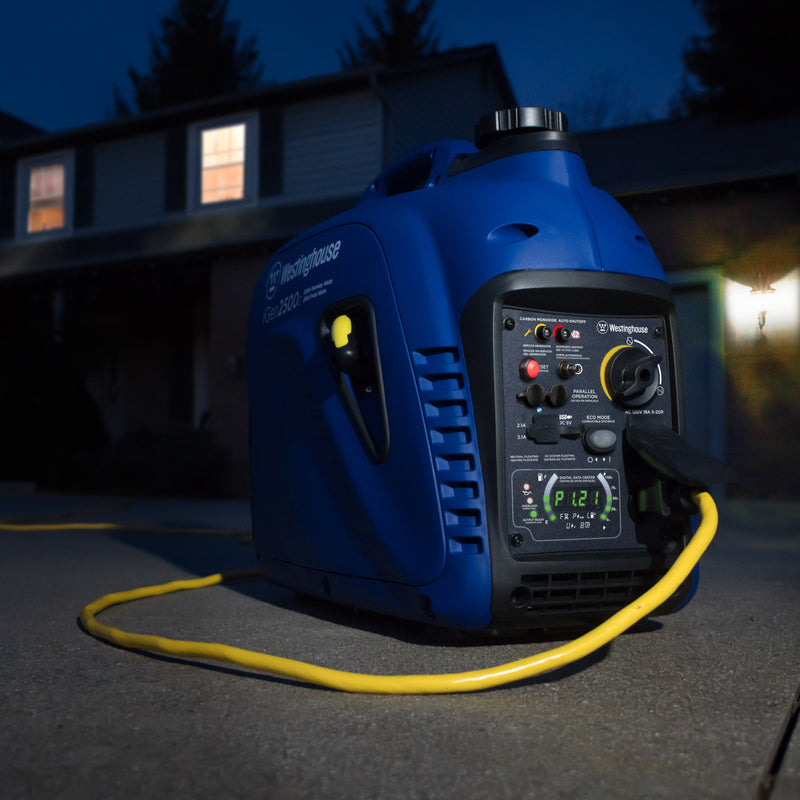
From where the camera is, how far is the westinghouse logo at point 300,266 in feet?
7.86

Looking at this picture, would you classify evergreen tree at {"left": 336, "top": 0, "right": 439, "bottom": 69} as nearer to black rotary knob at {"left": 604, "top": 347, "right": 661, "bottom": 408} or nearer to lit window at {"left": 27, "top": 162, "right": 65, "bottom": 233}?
lit window at {"left": 27, "top": 162, "right": 65, "bottom": 233}

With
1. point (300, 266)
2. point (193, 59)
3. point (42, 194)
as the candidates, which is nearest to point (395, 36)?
point (193, 59)

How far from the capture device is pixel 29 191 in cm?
1312

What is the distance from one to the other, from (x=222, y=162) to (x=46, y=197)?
3274 mm

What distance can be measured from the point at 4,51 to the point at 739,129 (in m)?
103

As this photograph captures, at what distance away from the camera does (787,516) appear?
6418mm

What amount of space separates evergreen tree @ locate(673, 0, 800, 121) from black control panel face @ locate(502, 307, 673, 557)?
18683 millimetres

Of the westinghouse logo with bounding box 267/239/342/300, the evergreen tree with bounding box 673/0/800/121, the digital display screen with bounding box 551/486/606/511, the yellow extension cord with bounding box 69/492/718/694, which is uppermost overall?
the evergreen tree with bounding box 673/0/800/121

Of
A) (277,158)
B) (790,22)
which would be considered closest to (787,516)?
(277,158)

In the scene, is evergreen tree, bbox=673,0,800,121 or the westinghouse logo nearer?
the westinghouse logo

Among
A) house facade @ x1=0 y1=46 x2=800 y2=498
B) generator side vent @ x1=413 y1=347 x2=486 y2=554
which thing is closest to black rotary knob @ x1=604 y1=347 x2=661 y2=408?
generator side vent @ x1=413 y1=347 x2=486 y2=554

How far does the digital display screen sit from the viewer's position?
1.99 meters

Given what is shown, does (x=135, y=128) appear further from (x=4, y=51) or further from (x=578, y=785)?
(x=4, y=51)

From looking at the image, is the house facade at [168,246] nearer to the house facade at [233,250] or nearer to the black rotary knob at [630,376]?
the house facade at [233,250]
